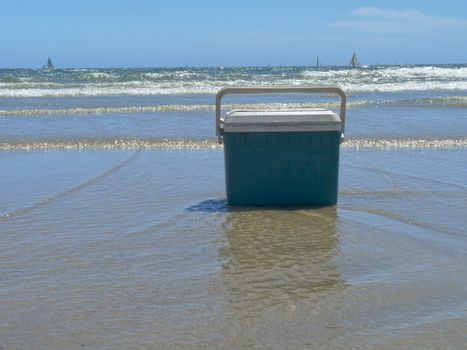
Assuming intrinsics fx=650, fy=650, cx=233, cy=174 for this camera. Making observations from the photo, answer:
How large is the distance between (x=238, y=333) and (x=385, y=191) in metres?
3.50

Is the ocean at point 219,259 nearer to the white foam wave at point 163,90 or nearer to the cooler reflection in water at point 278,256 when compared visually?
the cooler reflection in water at point 278,256

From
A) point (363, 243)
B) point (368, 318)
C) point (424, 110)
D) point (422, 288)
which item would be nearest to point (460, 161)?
point (363, 243)

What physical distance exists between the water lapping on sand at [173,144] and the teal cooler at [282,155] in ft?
13.3

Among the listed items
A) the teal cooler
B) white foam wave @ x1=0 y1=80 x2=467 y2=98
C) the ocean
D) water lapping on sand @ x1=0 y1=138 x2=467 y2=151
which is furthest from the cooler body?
white foam wave @ x1=0 y1=80 x2=467 y2=98

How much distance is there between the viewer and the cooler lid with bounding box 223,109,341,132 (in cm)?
518

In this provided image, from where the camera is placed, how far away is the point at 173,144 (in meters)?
9.83

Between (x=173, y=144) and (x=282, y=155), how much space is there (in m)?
4.78

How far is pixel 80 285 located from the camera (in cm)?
357

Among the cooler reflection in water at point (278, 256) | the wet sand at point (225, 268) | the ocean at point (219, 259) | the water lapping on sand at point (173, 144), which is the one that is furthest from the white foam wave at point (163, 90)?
the cooler reflection in water at point (278, 256)

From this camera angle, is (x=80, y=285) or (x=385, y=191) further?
(x=385, y=191)

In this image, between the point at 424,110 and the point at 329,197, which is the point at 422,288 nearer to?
the point at 329,197

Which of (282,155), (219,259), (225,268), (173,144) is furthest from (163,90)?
(225,268)

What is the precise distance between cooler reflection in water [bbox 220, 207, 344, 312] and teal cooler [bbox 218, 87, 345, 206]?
0.19 metres

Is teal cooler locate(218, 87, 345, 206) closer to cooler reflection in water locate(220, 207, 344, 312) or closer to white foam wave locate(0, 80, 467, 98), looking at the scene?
cooler reflection in water locate(220, 207, 344, 312)
